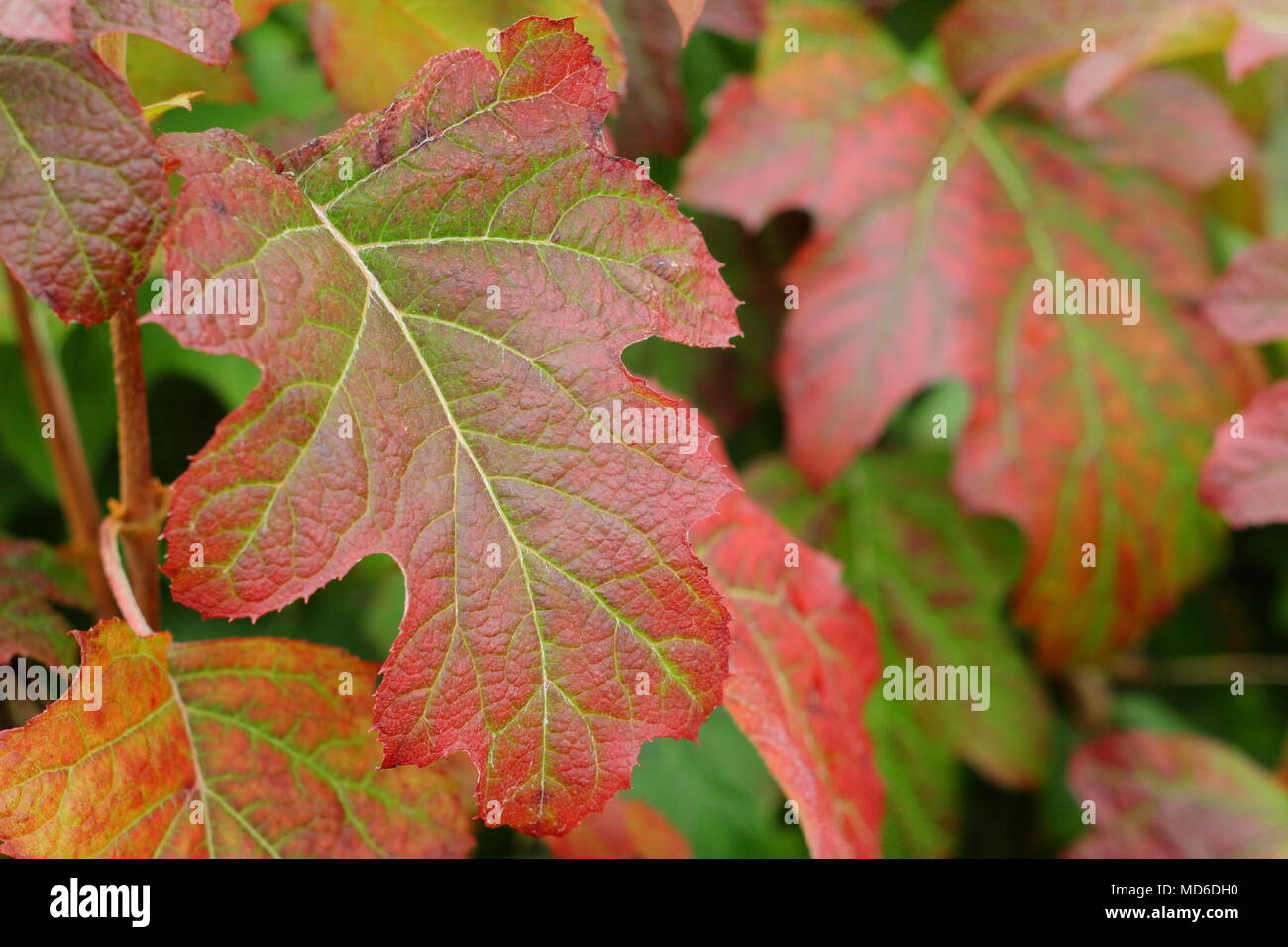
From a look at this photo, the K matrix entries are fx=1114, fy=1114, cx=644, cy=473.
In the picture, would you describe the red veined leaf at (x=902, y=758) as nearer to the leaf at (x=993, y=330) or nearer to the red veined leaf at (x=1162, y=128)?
the leaf at (x=993, y=330)

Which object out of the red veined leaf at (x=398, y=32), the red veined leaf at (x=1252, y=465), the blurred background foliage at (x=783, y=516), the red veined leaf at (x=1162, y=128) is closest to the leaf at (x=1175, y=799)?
the blurred background foliage at (x=783, y=516)

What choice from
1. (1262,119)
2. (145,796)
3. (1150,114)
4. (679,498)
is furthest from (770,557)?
(1262,119)

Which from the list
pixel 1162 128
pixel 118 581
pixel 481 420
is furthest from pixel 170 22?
pixel 1162 128

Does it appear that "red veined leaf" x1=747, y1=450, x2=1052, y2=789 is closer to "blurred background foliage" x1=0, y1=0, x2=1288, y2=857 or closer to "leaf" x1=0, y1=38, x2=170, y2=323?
"blurred background foliage" x1=0, y1=0, x2=1288, y2=857

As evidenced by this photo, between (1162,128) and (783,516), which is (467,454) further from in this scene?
(1162,128)

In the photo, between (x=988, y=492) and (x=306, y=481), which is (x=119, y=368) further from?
(x=988, y=492)

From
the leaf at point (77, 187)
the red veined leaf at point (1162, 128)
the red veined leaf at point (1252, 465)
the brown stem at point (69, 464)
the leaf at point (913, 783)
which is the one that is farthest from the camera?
the red veined leaf at point (1162, 128)

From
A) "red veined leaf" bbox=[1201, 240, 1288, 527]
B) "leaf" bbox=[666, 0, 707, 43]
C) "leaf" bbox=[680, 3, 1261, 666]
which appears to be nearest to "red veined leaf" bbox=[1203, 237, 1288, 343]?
"red veined leaf" bbox=[1201, 240, 1288, 527]
